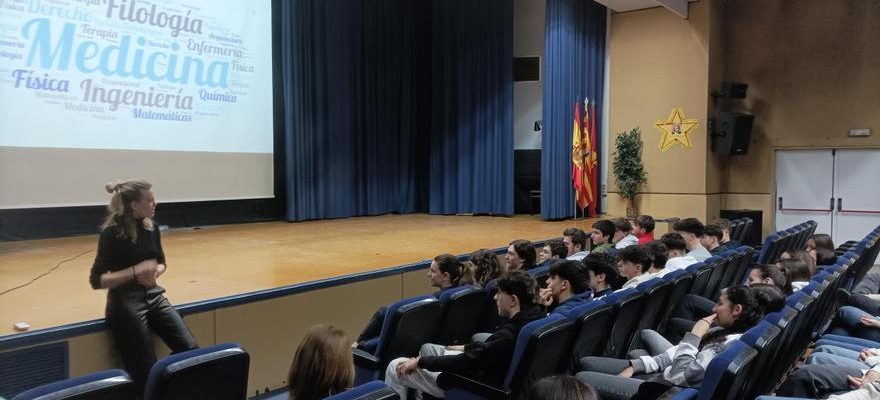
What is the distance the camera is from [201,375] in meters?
1.87

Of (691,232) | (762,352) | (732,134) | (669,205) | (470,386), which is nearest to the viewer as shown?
(762,352)

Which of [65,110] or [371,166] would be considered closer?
[65,110]

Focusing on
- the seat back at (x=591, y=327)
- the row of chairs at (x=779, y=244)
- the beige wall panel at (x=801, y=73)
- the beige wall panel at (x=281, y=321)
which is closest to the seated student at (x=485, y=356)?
the seat back at (x=591, y=327)

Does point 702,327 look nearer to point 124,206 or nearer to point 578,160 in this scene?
point 124,206

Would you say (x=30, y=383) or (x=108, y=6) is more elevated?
(x=108, y=6)

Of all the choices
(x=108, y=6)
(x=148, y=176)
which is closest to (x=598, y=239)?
(x=148, y=176)

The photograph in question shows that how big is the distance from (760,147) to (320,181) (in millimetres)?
7316

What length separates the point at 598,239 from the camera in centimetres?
572

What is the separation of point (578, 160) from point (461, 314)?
7539mm

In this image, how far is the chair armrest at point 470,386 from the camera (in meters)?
2.40

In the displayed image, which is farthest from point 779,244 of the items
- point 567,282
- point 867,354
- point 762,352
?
point 762,352

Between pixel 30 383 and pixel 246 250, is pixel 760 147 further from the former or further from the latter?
pixel 30 383

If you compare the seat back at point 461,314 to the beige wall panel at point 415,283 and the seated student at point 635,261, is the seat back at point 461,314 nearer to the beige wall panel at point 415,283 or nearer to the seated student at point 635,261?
the seated student at point 635,261

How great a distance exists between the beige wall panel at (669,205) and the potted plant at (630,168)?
0.17m
